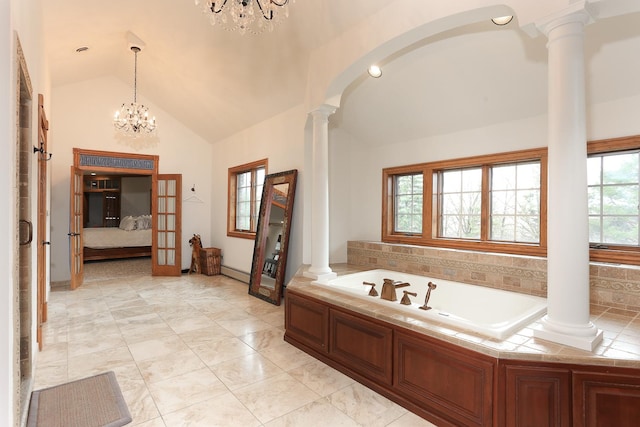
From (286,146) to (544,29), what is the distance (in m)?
3.59

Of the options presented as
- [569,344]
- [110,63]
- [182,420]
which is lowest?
[182,420]

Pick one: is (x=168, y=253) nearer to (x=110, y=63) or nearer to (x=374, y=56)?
(x=110, y=63)

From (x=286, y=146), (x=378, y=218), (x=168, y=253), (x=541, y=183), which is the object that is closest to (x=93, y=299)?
(x=168, y=253)

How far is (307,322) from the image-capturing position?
3.25 metres

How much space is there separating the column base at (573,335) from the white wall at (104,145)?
21.8 feet

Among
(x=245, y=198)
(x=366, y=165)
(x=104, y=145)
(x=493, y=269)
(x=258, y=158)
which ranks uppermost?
(x=104, y=145)

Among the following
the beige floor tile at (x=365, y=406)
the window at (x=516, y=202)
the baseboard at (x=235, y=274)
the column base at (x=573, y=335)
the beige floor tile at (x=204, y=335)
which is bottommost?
the beige floor tile at (x=365, y=406)

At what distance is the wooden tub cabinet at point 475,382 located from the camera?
1.75 metres

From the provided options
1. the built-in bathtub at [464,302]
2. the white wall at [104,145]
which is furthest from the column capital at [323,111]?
the white wall at [104,145]

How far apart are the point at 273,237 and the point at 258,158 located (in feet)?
4.88

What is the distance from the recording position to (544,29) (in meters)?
2.03

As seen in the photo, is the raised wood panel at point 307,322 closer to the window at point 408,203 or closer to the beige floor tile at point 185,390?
the beige floor tile at point 185,390

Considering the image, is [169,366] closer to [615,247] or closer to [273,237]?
[273,237]

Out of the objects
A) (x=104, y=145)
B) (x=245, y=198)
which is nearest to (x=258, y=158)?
(x=245, y=198)
